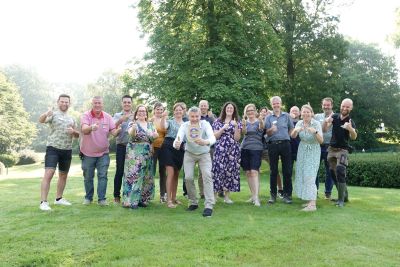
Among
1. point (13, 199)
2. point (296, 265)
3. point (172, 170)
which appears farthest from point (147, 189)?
point (296, 265)

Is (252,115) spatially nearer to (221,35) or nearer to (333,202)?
(333,202)

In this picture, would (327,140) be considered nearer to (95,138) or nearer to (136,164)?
(136,164)

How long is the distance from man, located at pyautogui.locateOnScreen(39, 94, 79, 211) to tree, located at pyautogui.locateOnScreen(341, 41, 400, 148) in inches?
1131

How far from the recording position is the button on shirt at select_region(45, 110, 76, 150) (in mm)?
7352

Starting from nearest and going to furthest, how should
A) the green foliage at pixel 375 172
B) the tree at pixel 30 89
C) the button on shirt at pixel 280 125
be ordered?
1. the button on shirt at pixel 280 125
2. the green foliage at pixel 375 172
3. the tree at pixel 30 89

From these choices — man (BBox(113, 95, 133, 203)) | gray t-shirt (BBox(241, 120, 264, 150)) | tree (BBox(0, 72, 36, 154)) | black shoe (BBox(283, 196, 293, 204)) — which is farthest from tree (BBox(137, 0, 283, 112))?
tree (BBox(0, 72, 36, 154))

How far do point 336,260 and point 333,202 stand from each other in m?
3.93

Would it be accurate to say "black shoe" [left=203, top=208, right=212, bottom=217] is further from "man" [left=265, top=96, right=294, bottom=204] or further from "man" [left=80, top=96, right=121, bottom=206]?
"man" [left=80, top=96, right=121, bottom=206]

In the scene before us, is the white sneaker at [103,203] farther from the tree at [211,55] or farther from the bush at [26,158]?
the bush at [26,158]

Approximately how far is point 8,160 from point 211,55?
2711 centimetres

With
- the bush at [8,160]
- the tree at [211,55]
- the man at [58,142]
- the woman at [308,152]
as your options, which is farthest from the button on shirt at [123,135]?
the bush at [8,160]

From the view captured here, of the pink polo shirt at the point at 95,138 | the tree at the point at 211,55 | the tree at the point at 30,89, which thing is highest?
the tree at the point at 30,89

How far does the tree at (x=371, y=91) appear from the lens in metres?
33.7

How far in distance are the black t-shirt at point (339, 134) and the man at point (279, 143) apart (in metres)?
0.86
